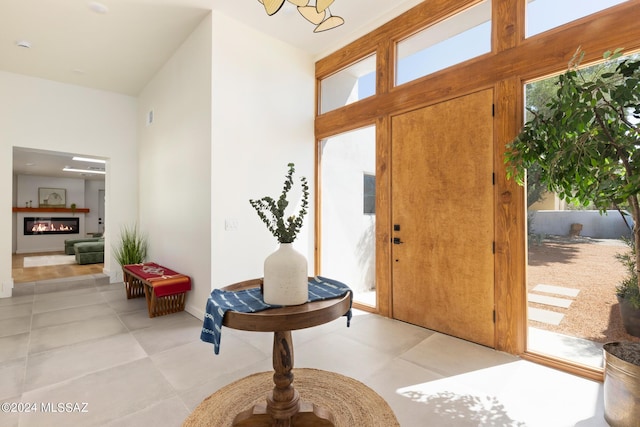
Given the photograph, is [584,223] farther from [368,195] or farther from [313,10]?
[368,195]

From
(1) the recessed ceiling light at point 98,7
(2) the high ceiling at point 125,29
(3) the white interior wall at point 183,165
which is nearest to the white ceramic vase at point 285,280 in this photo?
(3) the white interior wall at point 183,165

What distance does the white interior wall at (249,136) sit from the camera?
11.6 ft

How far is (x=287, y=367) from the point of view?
1742 millimetres

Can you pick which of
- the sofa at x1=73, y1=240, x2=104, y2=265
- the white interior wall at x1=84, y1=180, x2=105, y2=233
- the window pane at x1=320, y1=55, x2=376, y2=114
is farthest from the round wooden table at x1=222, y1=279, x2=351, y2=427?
the white interior wall at x1=84, y1=180, x2=105, y2=233

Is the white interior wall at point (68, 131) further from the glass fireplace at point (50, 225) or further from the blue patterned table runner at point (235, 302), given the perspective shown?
the glass fireplace at point (50, 225)

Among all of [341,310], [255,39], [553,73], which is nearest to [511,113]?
[553,73]

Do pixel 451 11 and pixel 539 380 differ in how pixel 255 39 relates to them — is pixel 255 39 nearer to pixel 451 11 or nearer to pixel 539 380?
pixel 451 11

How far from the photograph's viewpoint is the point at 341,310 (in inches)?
63.9

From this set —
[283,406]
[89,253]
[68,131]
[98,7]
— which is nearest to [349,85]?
[98,7]

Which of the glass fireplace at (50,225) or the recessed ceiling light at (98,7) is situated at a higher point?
A: the recessed ceiling light at (98,7)

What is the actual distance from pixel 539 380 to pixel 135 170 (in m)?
6.53

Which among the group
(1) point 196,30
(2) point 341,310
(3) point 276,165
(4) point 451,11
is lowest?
(2) point 341,310

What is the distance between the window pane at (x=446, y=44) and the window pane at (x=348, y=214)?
1.25m

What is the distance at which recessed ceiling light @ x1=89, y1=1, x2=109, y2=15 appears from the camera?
333 centimetres
